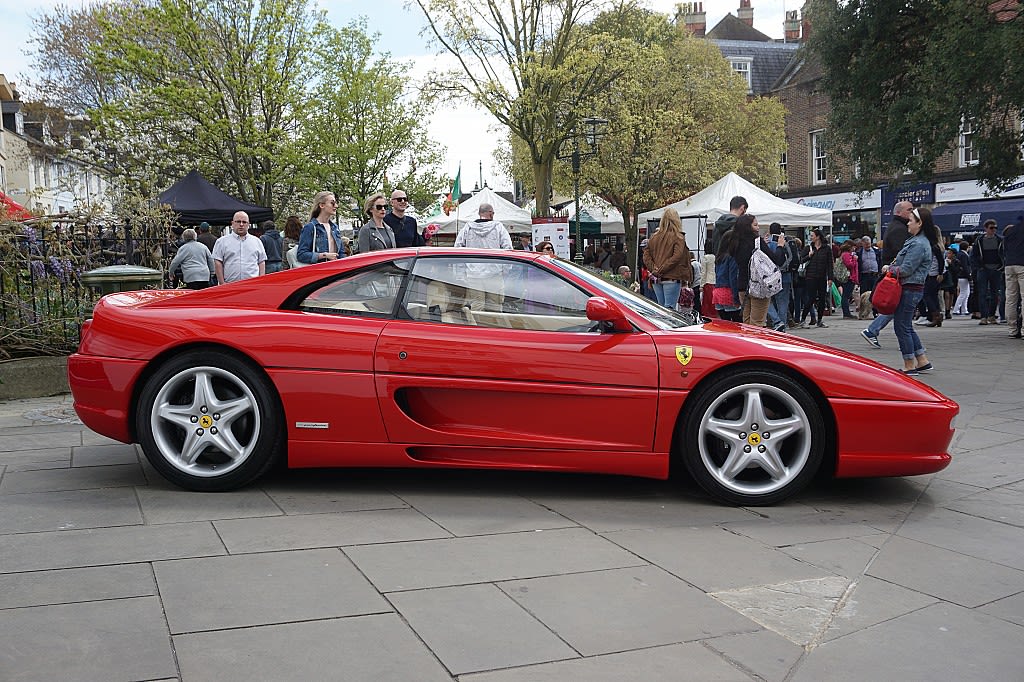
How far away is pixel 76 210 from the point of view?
9836 millimetres

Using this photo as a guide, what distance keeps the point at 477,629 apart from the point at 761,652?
35.6 inches

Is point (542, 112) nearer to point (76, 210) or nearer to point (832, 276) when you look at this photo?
point (832, 276)

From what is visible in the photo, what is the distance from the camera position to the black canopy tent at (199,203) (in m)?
18.3

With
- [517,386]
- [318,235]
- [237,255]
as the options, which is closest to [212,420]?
[517,386]

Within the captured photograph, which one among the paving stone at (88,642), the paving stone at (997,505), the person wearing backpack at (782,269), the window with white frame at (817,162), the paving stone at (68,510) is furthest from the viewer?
the window with white frame at (817,162)

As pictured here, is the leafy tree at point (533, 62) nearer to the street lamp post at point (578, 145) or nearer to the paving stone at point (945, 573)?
the street lamp post at point (578, 145)

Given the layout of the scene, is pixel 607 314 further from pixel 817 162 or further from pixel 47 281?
pixel 817 162

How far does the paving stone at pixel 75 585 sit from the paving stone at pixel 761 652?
1.97 metres

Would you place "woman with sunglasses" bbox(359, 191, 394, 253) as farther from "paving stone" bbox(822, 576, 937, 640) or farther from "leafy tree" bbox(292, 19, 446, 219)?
"leafy tree" bbox(292, 19, 446, 219)

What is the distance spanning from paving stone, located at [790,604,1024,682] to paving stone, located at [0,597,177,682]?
192 cm

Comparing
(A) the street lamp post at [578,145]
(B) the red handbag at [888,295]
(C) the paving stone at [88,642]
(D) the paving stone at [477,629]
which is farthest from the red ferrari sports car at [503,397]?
(A) the street lamp post at [578,145]

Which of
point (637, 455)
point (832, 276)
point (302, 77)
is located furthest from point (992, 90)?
point (302, 77)

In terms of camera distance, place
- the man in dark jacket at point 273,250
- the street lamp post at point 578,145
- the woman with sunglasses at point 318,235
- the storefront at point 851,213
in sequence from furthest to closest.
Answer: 1. the storefront at point 851,213
2. the street lamp post at point 578,145
3. the man in dark jacket at point 273,250
4. the woman with sunglasses at point 318,235

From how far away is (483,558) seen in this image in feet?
12.8
